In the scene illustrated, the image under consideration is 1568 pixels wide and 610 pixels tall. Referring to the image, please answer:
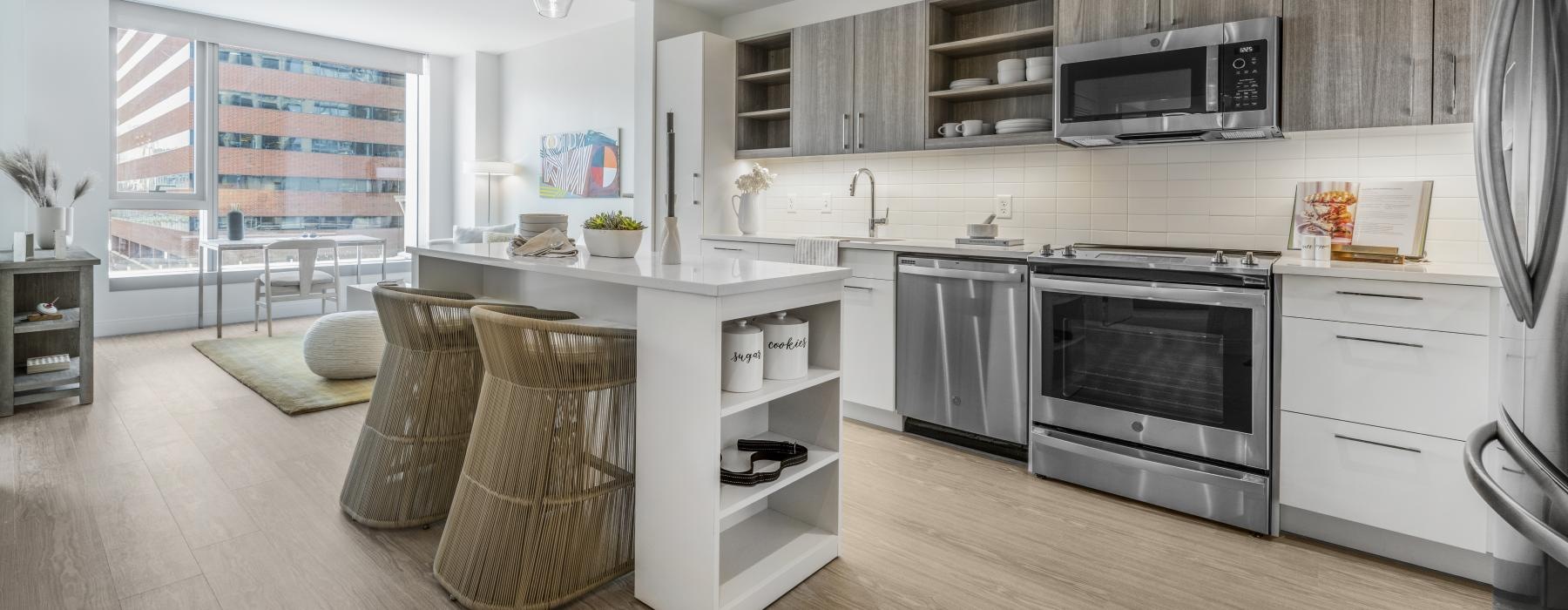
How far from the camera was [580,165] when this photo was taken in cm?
646

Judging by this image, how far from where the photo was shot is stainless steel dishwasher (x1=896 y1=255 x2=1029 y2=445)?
3.10 metres

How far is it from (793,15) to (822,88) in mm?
706

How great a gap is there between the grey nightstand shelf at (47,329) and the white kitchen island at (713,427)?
8.85 feet

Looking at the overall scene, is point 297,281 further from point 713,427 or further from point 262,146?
point 713,427

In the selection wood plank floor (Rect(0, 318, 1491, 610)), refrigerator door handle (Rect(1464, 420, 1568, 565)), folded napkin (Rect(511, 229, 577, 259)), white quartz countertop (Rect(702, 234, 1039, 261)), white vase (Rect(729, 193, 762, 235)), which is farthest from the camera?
white vase (Rect(729, 193, 762, 235))

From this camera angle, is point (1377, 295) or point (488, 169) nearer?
point (1377, 295)

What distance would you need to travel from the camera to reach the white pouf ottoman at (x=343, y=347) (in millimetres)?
4289

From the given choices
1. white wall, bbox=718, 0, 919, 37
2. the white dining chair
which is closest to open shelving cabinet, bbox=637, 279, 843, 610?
white wall, bbox=718, 0, 919, 37

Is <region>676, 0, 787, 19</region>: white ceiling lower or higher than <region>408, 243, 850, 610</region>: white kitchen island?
A: higher

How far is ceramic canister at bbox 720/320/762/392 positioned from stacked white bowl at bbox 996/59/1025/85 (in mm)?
2206

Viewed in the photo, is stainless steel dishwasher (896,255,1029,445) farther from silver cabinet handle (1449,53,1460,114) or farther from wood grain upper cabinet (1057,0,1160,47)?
silver cabinet handle (1449,53,1460,114)

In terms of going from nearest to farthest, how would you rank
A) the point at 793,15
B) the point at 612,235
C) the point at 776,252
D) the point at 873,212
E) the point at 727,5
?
the point at 612,235 → the point at 776,252 → the point at 873,212 → the point at 793,15 → the point at 727,5

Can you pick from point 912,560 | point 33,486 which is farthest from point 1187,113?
point 33,486

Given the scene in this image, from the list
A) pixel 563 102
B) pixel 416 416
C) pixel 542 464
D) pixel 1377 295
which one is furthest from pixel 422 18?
pixel 1377 295
